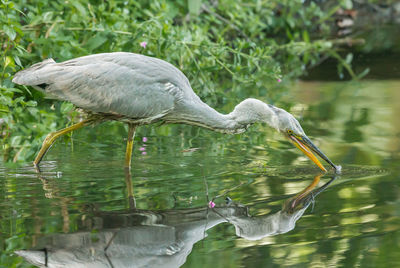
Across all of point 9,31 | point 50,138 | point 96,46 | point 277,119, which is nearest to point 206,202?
point 277,119

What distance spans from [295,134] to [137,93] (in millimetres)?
1572

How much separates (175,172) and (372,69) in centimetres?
785

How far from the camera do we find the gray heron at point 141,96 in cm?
776

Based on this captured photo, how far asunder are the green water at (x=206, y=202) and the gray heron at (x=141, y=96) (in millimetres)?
449

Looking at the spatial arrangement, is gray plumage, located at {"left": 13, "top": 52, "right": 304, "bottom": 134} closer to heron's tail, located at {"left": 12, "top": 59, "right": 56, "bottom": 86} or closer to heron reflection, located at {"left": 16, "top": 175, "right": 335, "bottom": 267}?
heron's tail, located at {"left": 12, "top": 59, "right": 56, "bottom": 86}

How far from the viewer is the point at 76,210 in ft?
21.4

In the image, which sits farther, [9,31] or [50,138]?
[9,31]

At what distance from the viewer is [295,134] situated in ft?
25.6

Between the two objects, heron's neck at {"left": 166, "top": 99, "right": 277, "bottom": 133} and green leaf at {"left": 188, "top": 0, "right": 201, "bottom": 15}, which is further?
green leaf at {"left": 188, "top": 0, "right": 201, "bottom": 15}

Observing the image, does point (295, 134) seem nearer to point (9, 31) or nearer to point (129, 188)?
point (129, 188)

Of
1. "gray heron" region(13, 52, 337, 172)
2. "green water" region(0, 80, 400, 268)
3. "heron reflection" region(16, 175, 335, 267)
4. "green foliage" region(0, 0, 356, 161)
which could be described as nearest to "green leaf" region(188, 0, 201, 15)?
"green foliage" region(0, 0, 356, 161)

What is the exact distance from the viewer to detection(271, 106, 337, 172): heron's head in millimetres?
7703

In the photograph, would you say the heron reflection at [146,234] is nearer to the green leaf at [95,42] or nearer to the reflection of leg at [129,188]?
the reflection of leg at [129,188]

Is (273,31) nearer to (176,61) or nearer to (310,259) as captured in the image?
(176,61)
